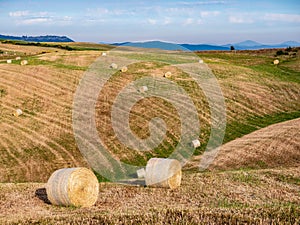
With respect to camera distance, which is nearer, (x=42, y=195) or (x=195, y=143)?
(x=42, y=195)

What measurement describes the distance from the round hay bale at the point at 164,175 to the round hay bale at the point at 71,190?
2734 mm

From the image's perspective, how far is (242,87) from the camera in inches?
1756

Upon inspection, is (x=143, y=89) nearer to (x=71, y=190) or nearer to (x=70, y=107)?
(x=70, y=107)

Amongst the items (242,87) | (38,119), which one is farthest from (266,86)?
(38,119)

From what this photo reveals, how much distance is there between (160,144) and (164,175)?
12.4m

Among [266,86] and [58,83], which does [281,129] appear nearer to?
[266,86]

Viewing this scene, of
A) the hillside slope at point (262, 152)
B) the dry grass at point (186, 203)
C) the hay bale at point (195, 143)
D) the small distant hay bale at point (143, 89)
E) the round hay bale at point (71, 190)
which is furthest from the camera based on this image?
the small distant hay bale at point (143, 89)

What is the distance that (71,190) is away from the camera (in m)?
14.8

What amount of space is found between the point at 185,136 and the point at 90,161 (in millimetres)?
7734

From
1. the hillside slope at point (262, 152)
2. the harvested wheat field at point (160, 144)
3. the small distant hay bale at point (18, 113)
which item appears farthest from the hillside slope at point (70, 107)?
the hillside slope at point (262, 152)

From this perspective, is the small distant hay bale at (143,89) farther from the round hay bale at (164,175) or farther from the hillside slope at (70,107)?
the round hay bale at (164,175)

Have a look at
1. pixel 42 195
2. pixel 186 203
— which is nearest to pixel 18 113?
pixel 42 195

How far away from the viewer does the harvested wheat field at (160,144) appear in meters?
13.4

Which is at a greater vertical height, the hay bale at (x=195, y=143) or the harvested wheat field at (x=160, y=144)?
the harvested wheat field at (x=160, y=144)
